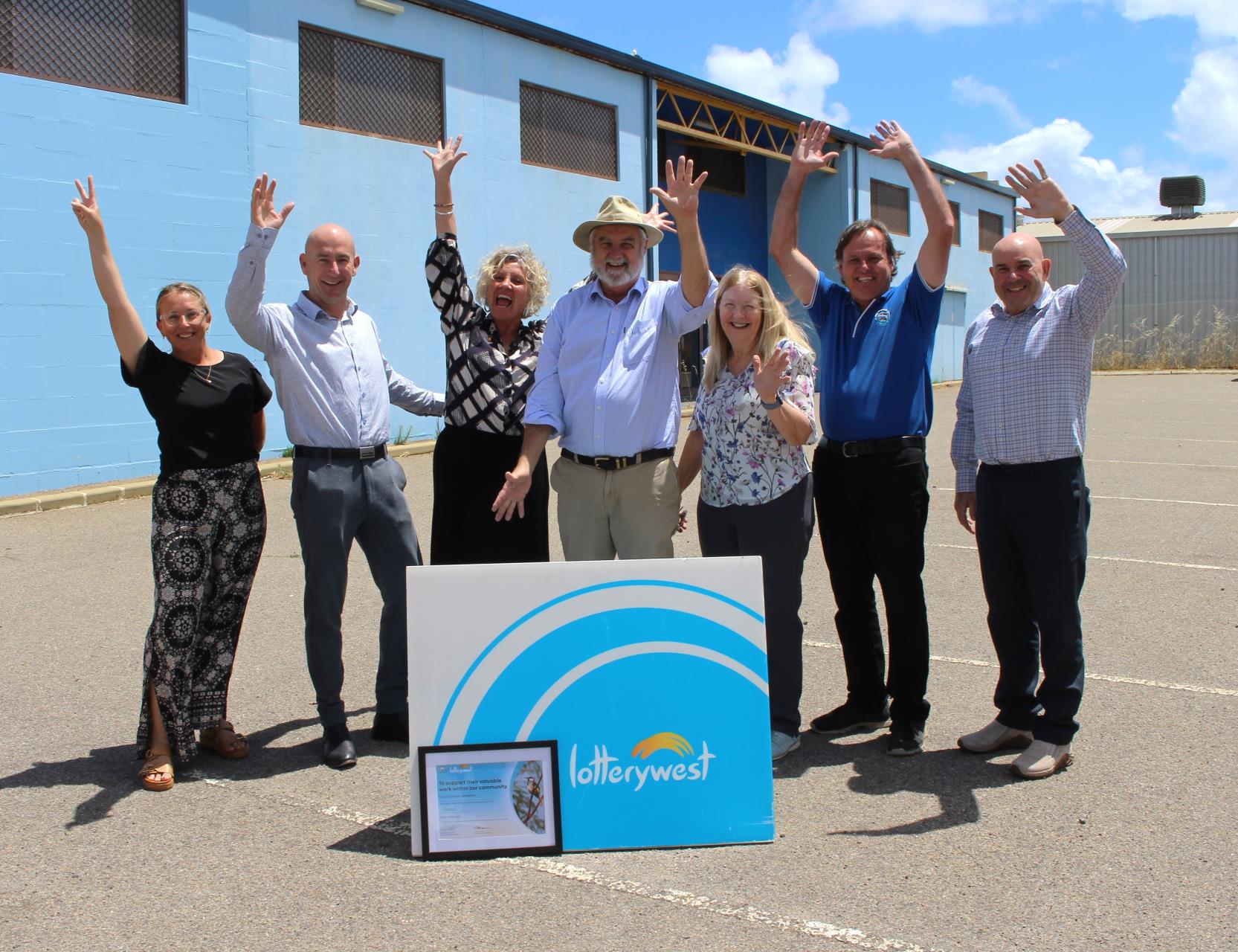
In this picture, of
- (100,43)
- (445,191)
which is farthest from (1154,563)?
(100,43)

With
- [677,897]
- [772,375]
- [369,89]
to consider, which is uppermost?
[369,89]

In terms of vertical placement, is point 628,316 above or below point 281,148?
below

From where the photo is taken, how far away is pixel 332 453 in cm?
420

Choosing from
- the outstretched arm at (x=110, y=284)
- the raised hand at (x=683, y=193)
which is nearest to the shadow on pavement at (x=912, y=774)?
the raised hand at (x=683, y=193)

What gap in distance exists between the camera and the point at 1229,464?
12.5 meters

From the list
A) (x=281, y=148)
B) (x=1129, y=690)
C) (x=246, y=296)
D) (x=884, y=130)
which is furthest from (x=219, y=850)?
(x=281, y=148)

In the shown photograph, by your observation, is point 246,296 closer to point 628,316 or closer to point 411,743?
point 628,316

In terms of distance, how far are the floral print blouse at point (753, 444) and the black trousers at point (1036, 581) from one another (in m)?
0.75

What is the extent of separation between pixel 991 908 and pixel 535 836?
4.30 ft

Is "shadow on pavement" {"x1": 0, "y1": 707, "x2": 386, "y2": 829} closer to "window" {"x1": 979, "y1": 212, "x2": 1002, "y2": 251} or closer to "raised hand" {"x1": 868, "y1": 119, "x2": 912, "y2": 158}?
"raised hand" {"x1": 868, "y1": 119, "x2": 912, "y2": 158}

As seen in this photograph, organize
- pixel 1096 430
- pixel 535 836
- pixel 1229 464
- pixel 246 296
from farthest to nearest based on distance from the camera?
pixel 1096 430
pixel 1229 464
pixel 246 296
pixel 535 836

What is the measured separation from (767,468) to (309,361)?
1773 mm

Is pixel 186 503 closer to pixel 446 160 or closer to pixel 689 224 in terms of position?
pixel 446 160

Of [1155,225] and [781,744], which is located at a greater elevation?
[1155,225]
